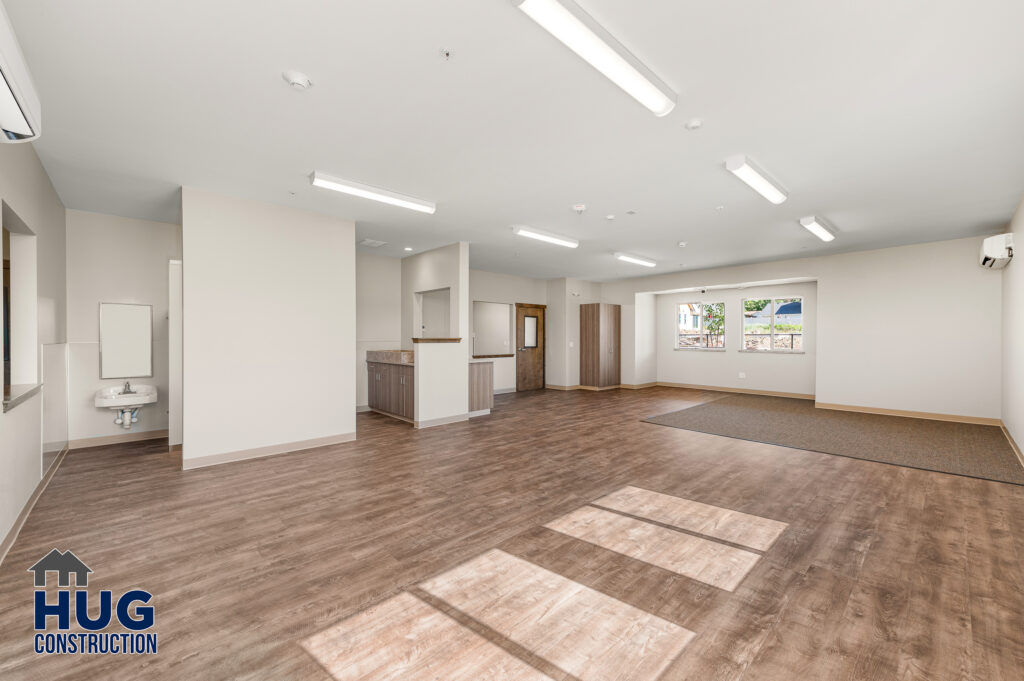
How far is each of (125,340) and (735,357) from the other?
10.6 m

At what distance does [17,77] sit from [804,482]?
18.3 feet

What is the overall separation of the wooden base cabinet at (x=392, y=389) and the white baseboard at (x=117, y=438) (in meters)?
2.76

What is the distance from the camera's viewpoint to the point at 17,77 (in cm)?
182

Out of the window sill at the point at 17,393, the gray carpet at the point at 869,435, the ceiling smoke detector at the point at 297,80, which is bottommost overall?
the gray carpet at the point at 869,435

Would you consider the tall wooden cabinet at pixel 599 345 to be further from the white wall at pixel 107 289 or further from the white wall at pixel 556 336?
the white wall at pixel 107 289

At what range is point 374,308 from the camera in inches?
295

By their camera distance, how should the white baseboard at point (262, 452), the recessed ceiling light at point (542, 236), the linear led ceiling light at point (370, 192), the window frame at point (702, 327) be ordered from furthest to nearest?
the window frame at point (702, 327), the recessed ceiling light at point (542, 236), the white baseboard at point (262, 452), the linear led ceiling light at point (370, 192)

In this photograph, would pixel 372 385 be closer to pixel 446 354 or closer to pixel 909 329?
pixel 446 354

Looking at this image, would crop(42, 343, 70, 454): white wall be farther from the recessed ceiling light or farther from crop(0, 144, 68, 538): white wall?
the recessed ceiling light

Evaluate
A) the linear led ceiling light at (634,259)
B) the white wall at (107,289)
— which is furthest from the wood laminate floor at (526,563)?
the linear led ceiling light at (634,259)

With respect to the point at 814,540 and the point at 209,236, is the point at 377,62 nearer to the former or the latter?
the point at 209,236

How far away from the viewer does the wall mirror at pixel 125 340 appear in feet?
16.4

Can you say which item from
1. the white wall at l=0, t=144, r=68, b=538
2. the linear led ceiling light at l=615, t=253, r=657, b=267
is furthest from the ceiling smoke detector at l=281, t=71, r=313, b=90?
the linear led ceiling light at l=615, t=253, r=657, b=267

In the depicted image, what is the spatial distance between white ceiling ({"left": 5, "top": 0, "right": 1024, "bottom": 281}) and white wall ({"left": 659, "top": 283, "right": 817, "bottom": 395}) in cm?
405
